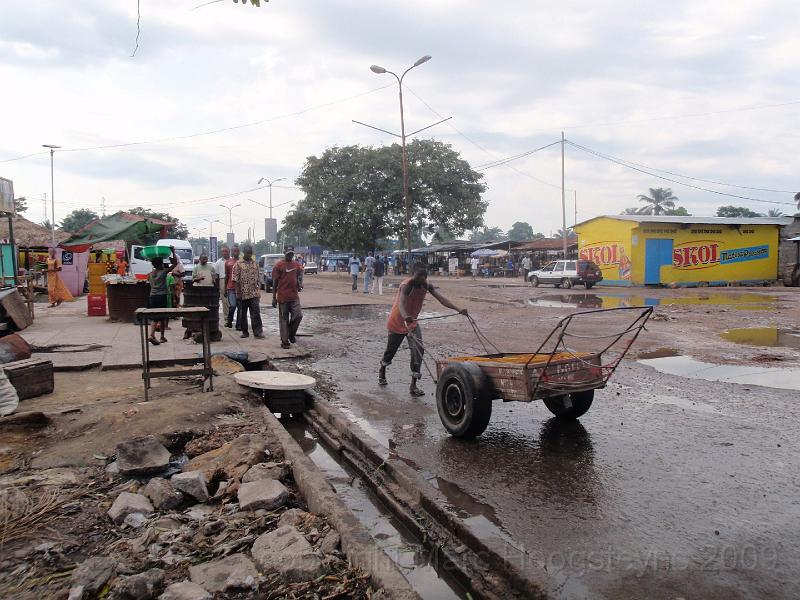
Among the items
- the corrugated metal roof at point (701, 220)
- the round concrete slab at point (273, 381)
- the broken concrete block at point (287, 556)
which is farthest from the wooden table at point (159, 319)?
the corrugated metal roof at point (701, 220)

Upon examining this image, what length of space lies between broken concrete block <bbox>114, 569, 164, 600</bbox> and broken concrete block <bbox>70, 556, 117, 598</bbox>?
9 centimetres

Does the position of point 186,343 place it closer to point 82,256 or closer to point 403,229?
point 82,256

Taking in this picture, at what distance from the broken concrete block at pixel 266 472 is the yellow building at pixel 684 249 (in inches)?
1194

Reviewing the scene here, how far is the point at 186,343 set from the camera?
1005 centimetres

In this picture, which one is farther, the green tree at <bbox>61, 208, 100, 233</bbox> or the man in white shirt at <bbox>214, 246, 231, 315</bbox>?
the green tree at <bbox>61, 208, 100, 233</bbox>

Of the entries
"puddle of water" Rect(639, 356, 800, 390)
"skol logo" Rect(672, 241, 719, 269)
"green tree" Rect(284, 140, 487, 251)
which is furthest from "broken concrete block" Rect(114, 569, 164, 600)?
"green tree" Rect(284, 140, 487, 251)

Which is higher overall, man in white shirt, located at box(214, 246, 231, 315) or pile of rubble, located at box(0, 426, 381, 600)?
man in white shirt, located at box(214, 246, 231, 315)

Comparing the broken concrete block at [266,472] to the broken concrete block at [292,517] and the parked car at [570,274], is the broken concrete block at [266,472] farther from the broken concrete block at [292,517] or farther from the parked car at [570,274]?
the parked car at [570,274]

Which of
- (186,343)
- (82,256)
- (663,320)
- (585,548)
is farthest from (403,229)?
(585,548)

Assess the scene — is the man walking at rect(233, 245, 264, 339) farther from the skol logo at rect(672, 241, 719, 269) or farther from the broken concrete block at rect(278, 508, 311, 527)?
→ the skol logo at rect(672, 241, 719, 269)

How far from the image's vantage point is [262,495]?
3.89 metres

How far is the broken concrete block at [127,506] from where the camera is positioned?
365 centimetres

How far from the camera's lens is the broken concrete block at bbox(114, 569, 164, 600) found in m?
2.71

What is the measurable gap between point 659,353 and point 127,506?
894 cm
